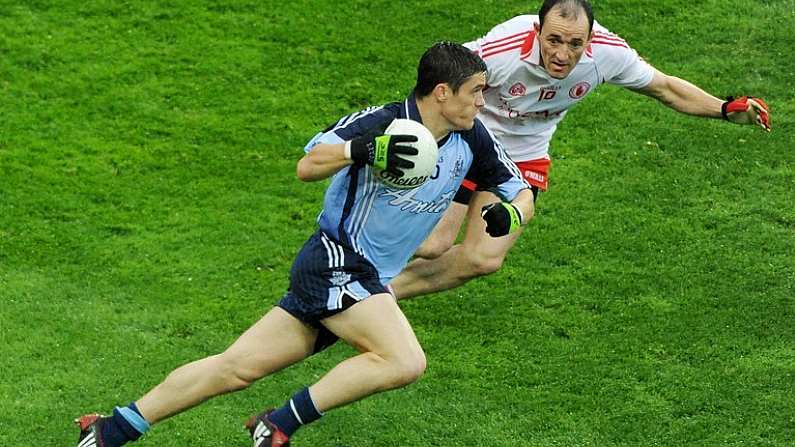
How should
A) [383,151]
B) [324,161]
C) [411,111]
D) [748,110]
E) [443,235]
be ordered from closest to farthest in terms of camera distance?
[383,151] → [324,161] → [411,111] → [748,110] → [443,235]

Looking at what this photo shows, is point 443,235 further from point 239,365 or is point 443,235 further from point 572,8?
point 239,365

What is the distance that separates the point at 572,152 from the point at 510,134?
2.41 metres

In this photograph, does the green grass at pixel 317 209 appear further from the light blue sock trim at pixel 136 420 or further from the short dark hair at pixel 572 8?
the short dark hair at pixel 572 8

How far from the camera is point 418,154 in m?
6.72

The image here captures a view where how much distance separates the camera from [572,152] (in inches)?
440

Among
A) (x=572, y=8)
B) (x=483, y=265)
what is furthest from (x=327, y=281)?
(x=572, y=8)

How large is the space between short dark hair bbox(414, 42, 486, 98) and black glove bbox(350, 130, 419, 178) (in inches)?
18.5

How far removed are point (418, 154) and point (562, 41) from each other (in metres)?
1.92

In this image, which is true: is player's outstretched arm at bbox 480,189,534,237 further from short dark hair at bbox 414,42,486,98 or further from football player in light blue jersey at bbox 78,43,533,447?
short dark hair at bbox 414,42,486,98

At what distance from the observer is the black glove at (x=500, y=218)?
7195 millimetres

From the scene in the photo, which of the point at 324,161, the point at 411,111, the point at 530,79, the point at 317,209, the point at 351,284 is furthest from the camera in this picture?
the point at 317,209

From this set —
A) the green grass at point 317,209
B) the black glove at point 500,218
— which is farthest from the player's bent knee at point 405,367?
the green grass at point 317,209

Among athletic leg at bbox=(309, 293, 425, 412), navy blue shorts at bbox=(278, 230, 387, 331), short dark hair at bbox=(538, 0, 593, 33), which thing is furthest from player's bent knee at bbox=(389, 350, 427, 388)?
short dark hair at bbox=(538, 0, 593, 33)

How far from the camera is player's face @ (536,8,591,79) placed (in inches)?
322
